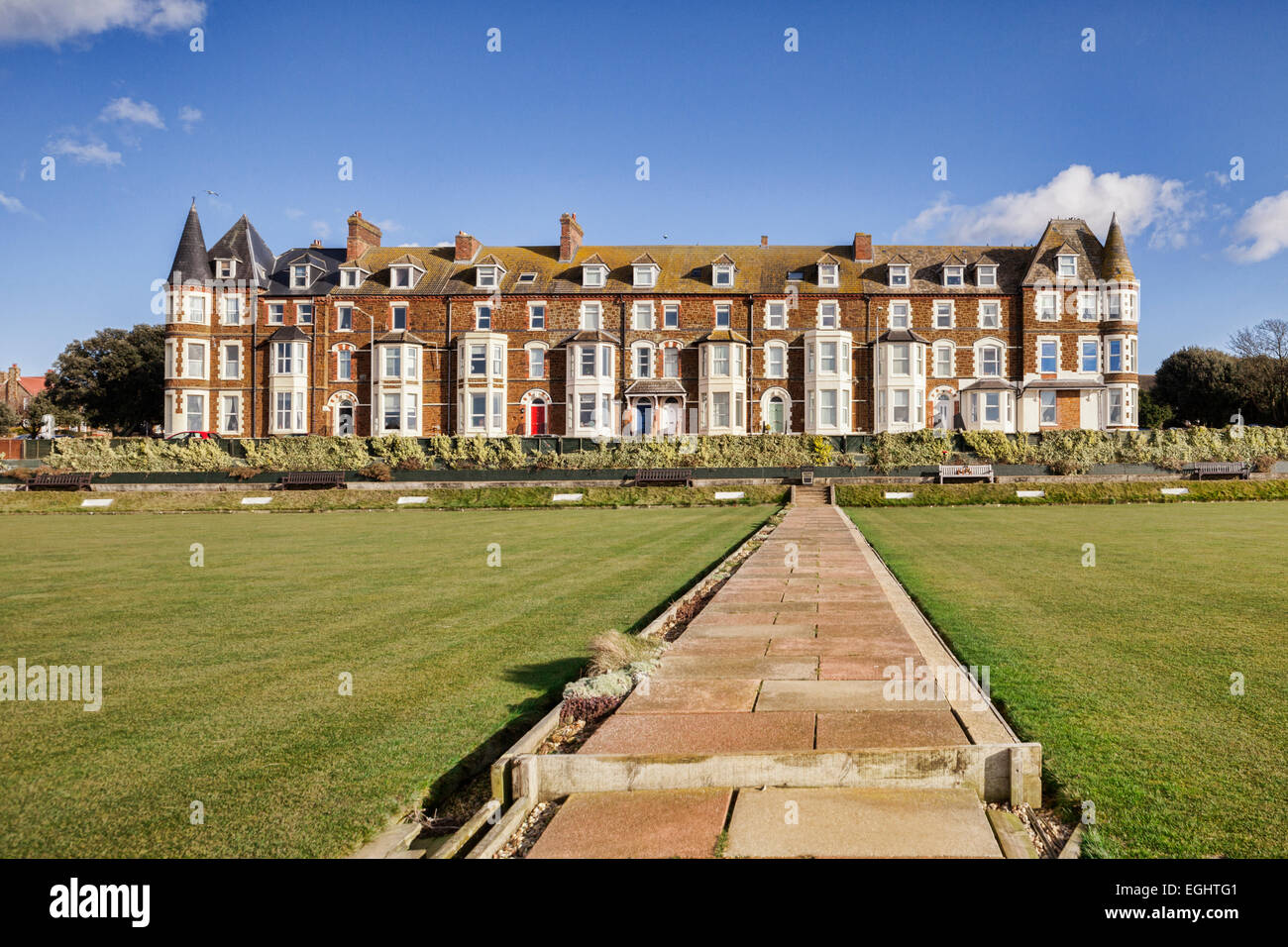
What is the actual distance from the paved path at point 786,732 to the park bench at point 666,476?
23.8 meters

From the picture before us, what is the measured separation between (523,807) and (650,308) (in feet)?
152

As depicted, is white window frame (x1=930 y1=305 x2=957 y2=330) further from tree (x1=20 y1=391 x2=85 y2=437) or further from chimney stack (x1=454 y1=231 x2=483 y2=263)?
tree (x1=20 y1=391 x2=85 y2=437)

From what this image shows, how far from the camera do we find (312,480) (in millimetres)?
33219

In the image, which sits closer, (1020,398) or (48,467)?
(48,467)

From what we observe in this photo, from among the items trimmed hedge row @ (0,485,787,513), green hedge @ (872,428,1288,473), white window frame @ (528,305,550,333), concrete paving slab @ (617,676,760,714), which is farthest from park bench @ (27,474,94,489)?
concrete paving slab @ (617,676,760,714)

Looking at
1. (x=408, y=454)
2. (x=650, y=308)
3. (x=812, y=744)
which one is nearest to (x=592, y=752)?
(x=812, y=744)

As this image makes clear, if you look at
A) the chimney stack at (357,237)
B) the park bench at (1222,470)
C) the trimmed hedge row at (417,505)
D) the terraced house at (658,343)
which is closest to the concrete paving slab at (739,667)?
the trimmed hedge row at (417,505)

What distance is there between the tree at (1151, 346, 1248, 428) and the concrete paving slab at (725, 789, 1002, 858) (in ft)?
242

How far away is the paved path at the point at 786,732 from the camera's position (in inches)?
130

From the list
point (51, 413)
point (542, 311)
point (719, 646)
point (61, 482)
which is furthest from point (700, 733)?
point (51, 413)

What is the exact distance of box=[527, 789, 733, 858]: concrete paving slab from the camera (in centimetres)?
323

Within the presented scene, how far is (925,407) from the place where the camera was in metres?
46.9
